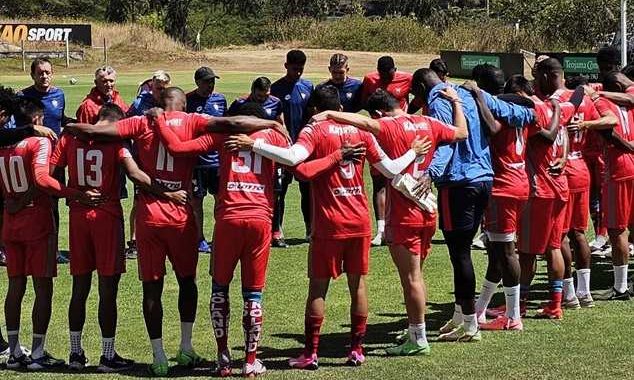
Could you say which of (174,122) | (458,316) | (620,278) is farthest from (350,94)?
(174,122)

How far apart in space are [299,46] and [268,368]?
60.8m

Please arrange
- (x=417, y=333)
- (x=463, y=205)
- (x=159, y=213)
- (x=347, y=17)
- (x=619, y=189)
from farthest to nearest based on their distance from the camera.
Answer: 1. (x=347, y=17)
2. (x=619, y=189)
3. (x=463, y=205)
4. (x=417, y=333)
5. (x=159, y=213)

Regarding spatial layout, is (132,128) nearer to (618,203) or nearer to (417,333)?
(417,333)

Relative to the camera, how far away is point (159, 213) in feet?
24.6

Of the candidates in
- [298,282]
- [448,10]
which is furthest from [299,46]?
[298,282]

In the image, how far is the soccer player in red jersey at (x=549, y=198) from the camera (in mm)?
9027

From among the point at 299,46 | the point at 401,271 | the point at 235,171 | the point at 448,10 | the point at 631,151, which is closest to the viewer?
the point at 235,171

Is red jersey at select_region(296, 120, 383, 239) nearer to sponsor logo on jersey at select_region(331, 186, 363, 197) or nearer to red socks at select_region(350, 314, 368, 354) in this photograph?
sponsor logo on jersey at select_region(331, 186, 363, 197)

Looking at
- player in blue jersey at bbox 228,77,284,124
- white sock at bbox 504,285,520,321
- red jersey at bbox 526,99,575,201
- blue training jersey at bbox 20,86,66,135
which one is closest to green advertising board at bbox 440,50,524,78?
player in blue jersey at bbox 228,77,284,124

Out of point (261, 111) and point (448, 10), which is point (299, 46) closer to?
point (448, 10)

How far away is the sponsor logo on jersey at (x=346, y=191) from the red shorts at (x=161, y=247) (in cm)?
110

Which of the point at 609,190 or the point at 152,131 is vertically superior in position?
the point at 152,131

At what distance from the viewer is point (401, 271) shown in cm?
791

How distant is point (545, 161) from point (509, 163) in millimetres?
542
